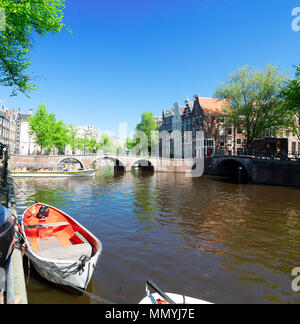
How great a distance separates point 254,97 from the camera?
1534 inches

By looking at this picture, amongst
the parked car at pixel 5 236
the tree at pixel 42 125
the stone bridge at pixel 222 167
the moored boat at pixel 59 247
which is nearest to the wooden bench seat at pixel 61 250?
the moored boat at pixel 59 247

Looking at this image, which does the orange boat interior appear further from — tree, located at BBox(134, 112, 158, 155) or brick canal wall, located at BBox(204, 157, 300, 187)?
tree, located at BBox(134, 112, 158, 155)

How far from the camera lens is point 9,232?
3904 mm

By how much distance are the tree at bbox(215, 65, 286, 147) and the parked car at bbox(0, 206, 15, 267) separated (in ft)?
135

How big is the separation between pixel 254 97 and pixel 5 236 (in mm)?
43216

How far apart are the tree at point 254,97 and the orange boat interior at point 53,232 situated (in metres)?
38.6

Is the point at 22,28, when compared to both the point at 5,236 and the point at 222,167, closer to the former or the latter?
the point at 5,236

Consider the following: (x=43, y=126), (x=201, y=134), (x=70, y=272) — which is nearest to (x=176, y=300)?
(x=70, y=272)

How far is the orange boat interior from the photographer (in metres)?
6.98

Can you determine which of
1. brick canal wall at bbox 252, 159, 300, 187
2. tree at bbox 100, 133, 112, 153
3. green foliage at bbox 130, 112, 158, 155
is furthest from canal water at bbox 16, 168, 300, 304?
tree at bbox 100, 133, 112, 153
